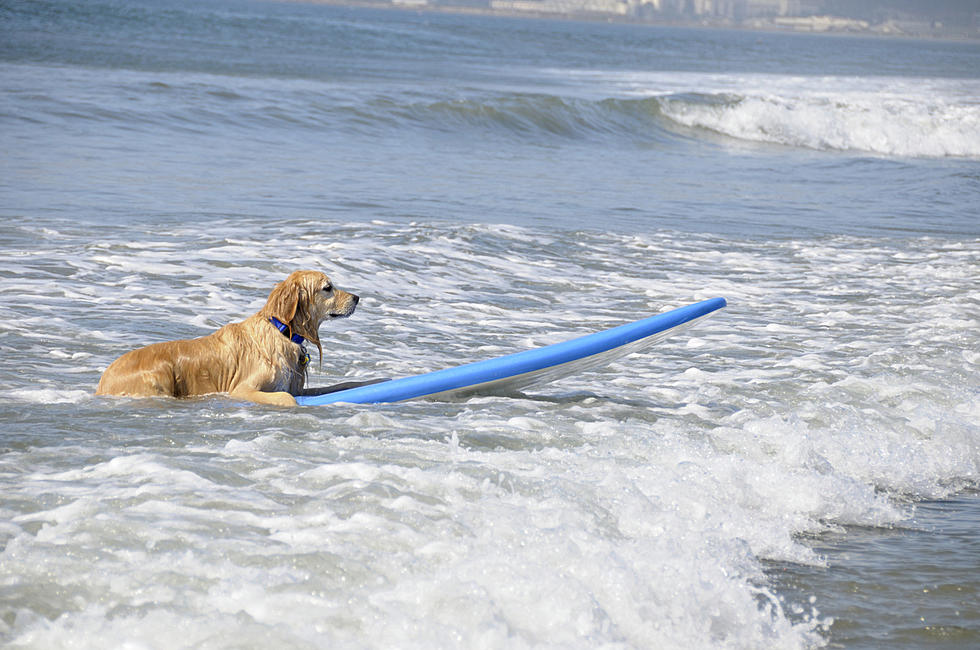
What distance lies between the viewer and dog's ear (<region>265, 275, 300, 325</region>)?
17.4 ft

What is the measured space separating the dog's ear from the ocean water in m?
0.63

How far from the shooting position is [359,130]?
2052 centimetres

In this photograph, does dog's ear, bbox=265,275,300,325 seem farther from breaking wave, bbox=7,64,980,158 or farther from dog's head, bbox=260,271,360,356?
breaking wave, bbox=7,64,980,158

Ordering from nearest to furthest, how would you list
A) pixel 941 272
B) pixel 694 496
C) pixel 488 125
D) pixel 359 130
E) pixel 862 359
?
pixel 694 496
pixel 862 359
pixel 941 272
pixel 359 130
pixel 488 125

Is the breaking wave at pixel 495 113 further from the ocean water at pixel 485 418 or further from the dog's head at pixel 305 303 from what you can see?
the dog's head at pixel 305 303

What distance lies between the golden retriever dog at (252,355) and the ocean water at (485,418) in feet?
0.73

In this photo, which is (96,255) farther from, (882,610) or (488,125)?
(488,125)

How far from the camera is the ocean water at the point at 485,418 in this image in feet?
10.5

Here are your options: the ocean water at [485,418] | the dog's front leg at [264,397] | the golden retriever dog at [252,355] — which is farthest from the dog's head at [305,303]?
the ocean water at [485,418]

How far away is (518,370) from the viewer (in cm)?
554

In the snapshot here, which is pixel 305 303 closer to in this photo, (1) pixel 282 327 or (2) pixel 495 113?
(1) pixel 282 327

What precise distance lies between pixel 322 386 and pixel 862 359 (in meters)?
3.83

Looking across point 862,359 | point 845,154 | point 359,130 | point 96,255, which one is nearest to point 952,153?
point 845,154

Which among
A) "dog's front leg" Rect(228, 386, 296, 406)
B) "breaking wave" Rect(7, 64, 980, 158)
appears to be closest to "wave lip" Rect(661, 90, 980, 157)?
"breaking wave" Rect(7, 64, 980, 158)
